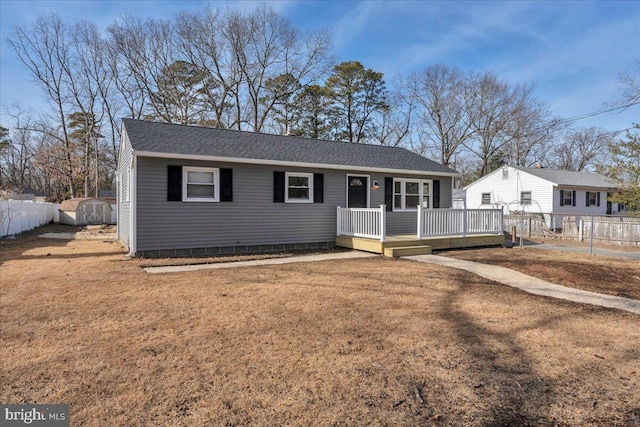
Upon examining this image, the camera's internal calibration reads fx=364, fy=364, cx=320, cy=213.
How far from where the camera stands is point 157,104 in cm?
2783

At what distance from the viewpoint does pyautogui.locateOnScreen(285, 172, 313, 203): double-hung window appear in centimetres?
1126

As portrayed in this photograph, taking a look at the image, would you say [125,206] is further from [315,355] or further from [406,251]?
[315,355]

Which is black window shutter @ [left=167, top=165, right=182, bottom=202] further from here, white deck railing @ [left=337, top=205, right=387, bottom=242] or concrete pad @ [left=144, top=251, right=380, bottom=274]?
white deck railing @ [left=337, top=205, right=387, bottom=242]

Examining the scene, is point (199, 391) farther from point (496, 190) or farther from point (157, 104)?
point (157, 104)

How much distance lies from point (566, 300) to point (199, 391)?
5326 millimetres

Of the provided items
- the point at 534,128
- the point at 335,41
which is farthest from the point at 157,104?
the point at 534,128

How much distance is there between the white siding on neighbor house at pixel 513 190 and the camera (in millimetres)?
22141

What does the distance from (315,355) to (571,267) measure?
7.62 m

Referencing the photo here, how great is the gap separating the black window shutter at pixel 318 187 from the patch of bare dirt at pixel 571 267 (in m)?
4.11

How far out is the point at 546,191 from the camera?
22.0 meters

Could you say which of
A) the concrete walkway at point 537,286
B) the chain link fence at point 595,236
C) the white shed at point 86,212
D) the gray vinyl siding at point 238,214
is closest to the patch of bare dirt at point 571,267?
the concrete walkway at point 537,286

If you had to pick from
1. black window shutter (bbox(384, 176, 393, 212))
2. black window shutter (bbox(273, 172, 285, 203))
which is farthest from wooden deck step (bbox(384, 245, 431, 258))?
black window shutter (bbox(273, 172, 285, 203))

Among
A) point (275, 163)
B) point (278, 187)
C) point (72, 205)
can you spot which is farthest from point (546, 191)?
point (72, 205)

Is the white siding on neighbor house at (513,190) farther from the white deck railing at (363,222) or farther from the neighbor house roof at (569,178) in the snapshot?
the white deck railing at (363,222)
